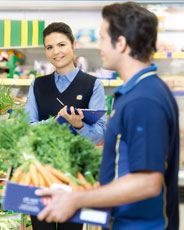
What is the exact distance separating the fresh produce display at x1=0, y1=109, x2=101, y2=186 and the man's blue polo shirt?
0.22 m

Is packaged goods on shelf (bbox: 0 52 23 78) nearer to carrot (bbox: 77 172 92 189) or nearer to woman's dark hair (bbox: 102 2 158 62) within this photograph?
carrot (bbox: 77 172 92 189)

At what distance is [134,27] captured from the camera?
140cm

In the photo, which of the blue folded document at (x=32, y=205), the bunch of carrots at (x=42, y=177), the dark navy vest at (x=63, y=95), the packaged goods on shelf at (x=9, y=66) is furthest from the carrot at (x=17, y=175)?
the packaged goods on shelf at (x=9, y=66)

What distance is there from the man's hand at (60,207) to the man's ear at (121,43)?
0.56 m

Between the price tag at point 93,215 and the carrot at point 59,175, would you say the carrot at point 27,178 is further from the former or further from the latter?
the price tag at point 93,215


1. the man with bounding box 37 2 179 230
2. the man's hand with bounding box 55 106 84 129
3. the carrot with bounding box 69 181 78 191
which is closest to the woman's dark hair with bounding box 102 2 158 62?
the man with bounding box 37 2 179 230

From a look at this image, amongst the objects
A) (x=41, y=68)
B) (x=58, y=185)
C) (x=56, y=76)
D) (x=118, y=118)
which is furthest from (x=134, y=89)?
(x=41, y=68)

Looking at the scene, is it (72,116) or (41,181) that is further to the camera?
(72,116)

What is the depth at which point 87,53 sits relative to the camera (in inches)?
229

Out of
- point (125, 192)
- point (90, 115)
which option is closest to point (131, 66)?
point (125, 192)

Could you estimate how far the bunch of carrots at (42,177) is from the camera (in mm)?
1549

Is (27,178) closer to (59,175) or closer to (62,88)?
(59,175)

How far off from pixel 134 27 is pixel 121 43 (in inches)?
3.0

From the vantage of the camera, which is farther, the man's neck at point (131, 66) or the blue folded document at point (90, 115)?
the blue folded document at point (90, 115)
